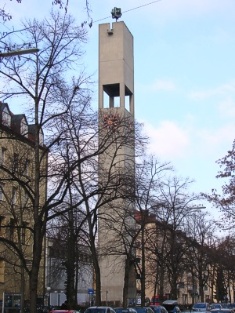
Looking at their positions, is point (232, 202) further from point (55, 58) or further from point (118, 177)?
point (55, 58)

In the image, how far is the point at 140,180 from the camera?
3184cm

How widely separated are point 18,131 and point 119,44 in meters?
42.5

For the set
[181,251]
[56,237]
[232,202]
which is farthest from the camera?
[181,251]

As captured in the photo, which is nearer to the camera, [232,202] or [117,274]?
[232,202]

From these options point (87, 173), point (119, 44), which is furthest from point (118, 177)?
point (119, 44)

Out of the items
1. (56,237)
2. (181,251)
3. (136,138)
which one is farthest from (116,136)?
(181,251)

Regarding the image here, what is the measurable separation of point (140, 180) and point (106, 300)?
32848 mm

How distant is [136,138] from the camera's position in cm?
3069

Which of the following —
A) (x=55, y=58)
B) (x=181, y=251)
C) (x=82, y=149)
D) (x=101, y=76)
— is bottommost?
(x=181, y=251)

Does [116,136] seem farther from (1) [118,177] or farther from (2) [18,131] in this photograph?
(2) [18,131]

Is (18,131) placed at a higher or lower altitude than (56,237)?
higher

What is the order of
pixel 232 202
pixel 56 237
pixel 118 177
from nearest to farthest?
pixel 118 177
pixel 232 202
pixel 56 237

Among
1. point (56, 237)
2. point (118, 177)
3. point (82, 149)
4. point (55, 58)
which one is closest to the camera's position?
point (55, 58)

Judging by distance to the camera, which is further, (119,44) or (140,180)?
(119,44)
